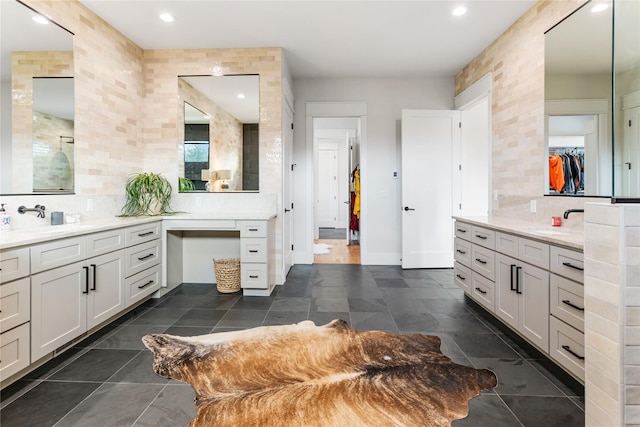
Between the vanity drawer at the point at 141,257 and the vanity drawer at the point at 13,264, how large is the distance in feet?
3.18

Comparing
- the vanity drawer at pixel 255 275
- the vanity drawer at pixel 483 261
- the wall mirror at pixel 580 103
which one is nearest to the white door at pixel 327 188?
the vanity drawer at pixel 255 275

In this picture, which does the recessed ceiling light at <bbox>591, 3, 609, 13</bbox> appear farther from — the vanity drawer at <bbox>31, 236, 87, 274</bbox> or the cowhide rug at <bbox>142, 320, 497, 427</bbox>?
the vanity drawer at <bbox>31, 236, 87, 274</bbox>

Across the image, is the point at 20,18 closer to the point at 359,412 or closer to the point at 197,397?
the point at 197,397

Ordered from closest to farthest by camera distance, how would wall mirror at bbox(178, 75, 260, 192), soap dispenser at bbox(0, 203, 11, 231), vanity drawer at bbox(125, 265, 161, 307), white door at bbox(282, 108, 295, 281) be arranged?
soap dispenser at bbox(0, 203, 11, 231)
vanity drawer at bbox(125, 265, 161, 307)
wall mirror at bbox(178, 75, 260, 192)
white door at bbox(282, 108, 295, 281)

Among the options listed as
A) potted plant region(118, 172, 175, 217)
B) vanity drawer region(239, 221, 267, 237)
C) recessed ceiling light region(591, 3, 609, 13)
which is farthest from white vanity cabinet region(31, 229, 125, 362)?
recessed ceiling light region(591, 3, 609, 13)

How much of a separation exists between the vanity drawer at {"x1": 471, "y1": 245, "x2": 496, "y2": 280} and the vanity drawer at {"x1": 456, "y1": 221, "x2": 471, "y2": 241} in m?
0.14

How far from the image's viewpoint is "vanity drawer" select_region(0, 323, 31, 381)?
1649mm

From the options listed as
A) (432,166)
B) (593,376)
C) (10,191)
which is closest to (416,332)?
(593,376)

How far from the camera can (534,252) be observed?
6.84ft

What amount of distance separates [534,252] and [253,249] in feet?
8.22

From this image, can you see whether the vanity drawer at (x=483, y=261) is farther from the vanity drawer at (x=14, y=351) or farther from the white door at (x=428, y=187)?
the vanity drawer at (x=14, y=351)

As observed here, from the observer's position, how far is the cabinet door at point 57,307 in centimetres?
185

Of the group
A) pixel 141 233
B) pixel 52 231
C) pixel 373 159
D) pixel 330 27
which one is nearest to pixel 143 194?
pixel 141 233

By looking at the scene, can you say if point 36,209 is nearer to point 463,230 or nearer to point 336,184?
point 463,230
